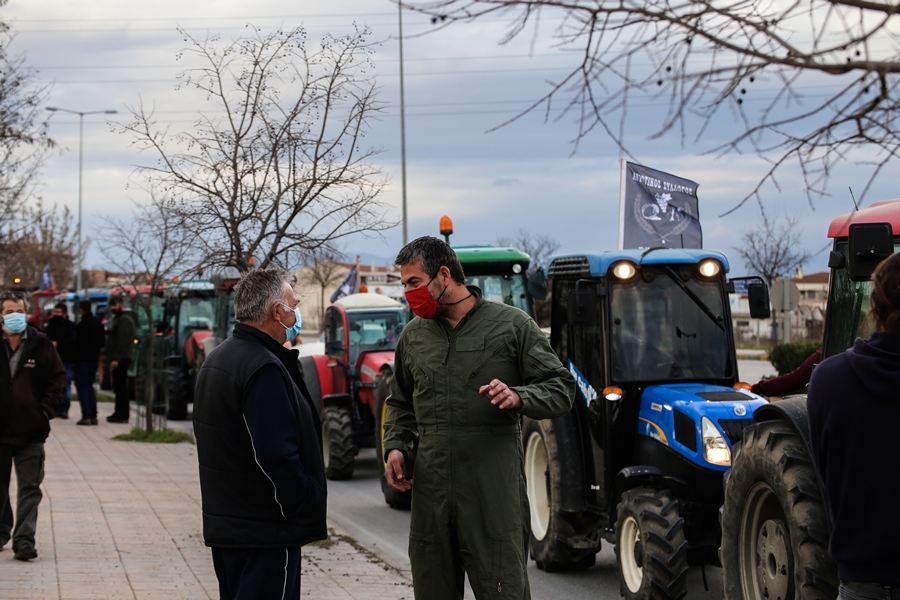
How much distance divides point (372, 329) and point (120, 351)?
25.1 feet

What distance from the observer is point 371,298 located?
15.0 metres

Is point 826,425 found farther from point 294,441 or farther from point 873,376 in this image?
point 294,441

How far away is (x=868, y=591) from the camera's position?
11.0ft

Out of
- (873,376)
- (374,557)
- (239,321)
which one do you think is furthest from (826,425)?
(374,557)

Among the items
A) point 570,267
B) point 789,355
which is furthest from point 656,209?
point 789,355

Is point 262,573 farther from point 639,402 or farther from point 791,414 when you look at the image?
point 639,402

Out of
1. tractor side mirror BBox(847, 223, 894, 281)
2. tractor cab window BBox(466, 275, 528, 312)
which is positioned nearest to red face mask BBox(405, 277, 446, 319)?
tractor side mirror BBox(847, 223, 894, 281)

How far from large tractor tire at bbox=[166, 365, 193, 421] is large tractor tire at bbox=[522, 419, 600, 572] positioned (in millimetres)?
13721

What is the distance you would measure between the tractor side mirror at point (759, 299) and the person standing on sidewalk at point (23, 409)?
205 inches

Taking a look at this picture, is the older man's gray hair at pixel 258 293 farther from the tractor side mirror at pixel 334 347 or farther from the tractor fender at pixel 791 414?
the tractor side mirror at pixel 334 347

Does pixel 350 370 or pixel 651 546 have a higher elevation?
pixel 350 370

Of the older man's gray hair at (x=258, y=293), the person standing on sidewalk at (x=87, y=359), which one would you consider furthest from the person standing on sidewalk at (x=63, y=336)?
the older man's gray hair at (x=258, y=293)

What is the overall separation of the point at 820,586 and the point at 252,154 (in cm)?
666

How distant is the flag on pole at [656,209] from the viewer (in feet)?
36.6
